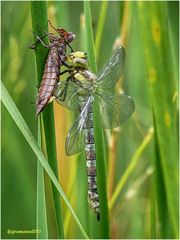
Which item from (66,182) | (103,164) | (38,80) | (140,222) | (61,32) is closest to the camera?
(38,80)

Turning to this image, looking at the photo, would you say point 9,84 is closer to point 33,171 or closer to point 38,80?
point 33,171

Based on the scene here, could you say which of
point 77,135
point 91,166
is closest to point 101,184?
point 91,166

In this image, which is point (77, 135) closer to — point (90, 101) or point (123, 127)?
point (90, 101)

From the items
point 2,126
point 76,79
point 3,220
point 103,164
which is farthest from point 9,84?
point 103,164

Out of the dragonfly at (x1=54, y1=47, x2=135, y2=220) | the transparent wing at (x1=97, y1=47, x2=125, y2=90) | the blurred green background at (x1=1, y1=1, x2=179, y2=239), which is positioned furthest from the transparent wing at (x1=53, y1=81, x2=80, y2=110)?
the blurred green background at (x1=1, y1=1, x2=179, y2=239)

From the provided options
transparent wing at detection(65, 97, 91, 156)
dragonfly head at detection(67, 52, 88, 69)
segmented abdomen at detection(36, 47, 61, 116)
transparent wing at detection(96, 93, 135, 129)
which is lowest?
transparent wing at detection(65, 97, 91, 156)

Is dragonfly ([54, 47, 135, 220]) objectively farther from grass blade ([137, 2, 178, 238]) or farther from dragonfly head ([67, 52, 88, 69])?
grass blade ([137, 2, 178, 238])

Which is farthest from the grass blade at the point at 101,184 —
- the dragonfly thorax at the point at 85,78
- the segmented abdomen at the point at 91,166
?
the dragonfly thorax at the point at 85,78
